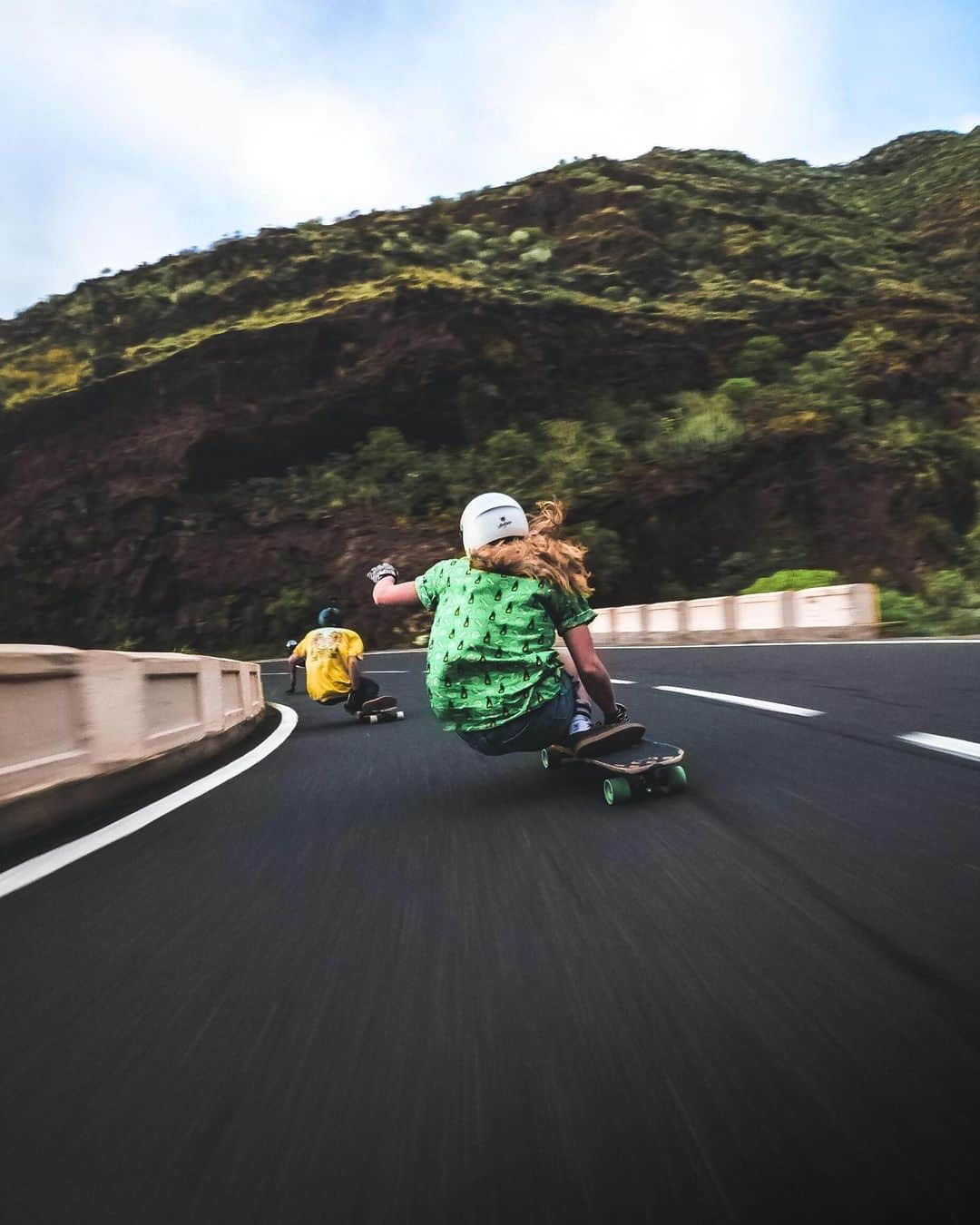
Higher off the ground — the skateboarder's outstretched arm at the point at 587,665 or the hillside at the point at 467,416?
the hillside at the point at 467,416

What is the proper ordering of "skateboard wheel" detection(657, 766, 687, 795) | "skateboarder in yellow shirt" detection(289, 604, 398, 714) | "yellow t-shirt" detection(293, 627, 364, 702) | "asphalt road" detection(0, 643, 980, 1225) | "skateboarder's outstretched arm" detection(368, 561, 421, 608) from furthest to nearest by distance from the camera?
"yellow t-shirt" detection(293, 627, 364, 702), "skateboarder in yellow shirt" detection(289, 604, 398, 714), "skateboarder's outstretched arm" detection(368, 561, 421, 608), "skateboard wheel" detection(657, 766, 687, 795), "asphalt road" detection(0, 643, 980, 1225)

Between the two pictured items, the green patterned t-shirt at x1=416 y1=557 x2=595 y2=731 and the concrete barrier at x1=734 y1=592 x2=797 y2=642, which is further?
the concrete barrier at x1=734 y1=592 x2=797 y2=642

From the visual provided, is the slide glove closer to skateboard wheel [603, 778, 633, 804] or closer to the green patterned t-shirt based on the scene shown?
the green patterned t-shirt

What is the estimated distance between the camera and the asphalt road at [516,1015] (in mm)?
1765

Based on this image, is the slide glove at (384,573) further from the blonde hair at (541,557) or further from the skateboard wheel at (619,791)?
the skateboard wheel at (619,791)

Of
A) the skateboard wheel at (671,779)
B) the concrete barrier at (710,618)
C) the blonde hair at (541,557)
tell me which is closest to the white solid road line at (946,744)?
the skateboard wheel at (671,779)

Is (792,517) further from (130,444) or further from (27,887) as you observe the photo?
(27,887)

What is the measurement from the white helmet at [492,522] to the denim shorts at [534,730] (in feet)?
2.66

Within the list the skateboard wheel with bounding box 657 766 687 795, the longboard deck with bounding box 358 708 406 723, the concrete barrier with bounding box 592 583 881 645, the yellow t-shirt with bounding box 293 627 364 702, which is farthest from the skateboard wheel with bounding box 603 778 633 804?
the concrete barrier with bounding box 592 583 881 645

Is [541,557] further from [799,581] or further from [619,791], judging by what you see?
[799,581]

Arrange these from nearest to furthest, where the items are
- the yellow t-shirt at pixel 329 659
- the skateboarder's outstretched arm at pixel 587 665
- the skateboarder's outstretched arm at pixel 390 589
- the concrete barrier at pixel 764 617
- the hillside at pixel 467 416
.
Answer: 1. the skateboarder's outstretched arm at pixel 587 665
2. the skateboarder's outstretched arm at pixel 390 589
3. the yellow t-shirt at pixel 329 659
4. the concrete barrier at pixel 764 617
5. the hillside at pixel 467 416

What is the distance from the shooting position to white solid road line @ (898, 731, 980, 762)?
18.8 ft

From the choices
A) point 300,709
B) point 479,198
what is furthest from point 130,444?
point 300,709

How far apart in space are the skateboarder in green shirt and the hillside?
107 ft
